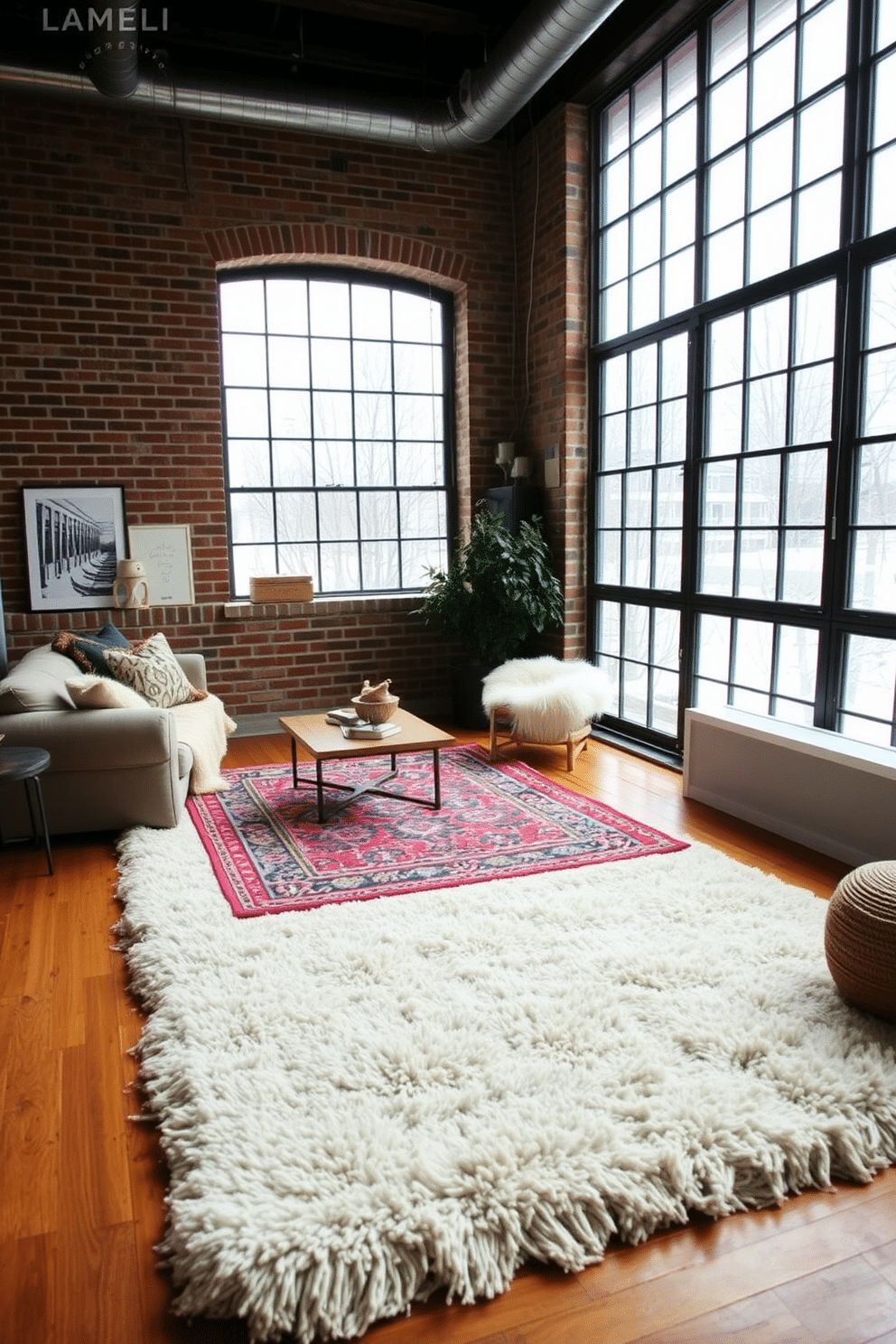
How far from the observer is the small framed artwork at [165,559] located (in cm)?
565

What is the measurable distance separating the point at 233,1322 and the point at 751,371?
426 cm

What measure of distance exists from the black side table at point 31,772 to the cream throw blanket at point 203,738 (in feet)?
2.32

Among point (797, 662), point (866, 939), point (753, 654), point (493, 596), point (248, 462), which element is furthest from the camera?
point (248, 462)

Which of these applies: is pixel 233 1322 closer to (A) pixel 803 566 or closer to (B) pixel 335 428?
(A) pixel 803 566

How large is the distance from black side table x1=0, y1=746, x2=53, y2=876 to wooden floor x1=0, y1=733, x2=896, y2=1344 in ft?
3.72

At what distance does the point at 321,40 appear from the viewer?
5.27m

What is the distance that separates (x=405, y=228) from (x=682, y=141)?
6.44ft

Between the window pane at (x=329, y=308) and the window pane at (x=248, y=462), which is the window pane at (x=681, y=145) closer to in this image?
the window pane at (x=329, y=308)

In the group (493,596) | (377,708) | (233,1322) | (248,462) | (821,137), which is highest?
(821,137)

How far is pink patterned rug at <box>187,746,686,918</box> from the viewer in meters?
3.33

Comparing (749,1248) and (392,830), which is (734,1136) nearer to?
(749,1248)

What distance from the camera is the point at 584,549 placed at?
5.95 m

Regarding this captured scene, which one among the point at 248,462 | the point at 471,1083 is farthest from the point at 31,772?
the point at 248,462

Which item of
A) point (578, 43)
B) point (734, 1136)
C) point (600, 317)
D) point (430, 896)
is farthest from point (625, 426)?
point (734, 1136)
